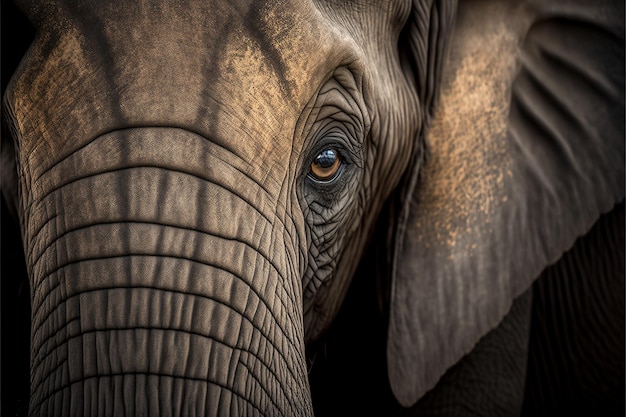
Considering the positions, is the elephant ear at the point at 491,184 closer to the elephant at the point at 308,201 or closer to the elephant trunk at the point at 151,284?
the elephant at the point at 308,201

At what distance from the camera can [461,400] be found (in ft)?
6.28

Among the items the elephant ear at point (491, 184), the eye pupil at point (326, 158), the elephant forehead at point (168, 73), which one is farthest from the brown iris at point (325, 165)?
the elephant ear at point (491, 184)

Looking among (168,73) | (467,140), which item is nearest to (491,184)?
(467,140)

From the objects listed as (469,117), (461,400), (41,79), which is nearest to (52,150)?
(41,79)

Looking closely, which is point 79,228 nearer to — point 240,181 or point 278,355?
point 240,181

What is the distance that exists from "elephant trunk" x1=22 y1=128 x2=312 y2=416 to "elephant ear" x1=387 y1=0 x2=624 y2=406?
56 cm

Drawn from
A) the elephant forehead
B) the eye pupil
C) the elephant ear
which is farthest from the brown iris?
the elephant ear

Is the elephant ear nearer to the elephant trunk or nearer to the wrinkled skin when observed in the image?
A: the wrinkled skin

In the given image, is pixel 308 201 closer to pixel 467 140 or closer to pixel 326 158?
pixel 326 158

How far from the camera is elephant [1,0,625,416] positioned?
3.76 feet

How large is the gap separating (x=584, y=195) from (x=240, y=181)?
948 millimetres

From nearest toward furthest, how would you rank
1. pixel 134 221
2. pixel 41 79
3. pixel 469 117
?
pixel 134 221 → pixel 41 79 → pixel 469 117

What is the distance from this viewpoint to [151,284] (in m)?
1.13

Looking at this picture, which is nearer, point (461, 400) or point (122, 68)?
point (122, 68)
